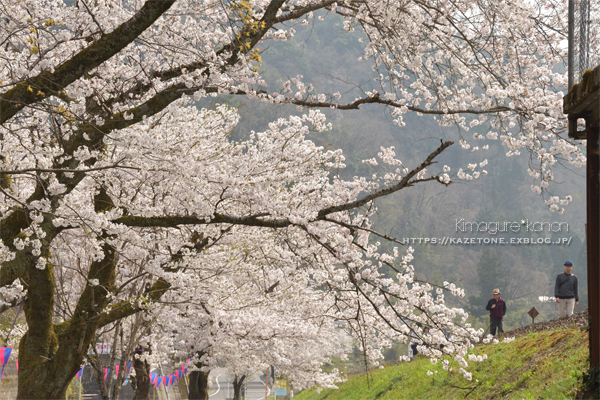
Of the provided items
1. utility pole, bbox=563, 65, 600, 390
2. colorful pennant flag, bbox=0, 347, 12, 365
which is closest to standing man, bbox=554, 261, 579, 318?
utility pole, bbox=563, 65, 600, 390

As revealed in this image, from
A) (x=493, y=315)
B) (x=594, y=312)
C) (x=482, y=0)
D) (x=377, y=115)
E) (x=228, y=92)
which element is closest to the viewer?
(x=594, y=312)

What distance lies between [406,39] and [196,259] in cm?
381

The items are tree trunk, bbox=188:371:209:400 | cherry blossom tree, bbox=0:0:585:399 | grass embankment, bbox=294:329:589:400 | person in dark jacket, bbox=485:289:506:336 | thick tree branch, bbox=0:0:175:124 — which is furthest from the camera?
tree trunk, bbox=188:371:209:400

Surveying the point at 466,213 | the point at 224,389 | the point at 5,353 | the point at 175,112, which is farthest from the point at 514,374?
the point at 466,213

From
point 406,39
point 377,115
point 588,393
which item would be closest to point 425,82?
point 406,39

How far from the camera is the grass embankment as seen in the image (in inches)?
224

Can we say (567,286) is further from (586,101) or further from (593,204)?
(586,101)

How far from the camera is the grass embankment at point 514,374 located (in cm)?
570

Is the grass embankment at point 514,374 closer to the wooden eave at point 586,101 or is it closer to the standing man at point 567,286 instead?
the standing man at point 567,286

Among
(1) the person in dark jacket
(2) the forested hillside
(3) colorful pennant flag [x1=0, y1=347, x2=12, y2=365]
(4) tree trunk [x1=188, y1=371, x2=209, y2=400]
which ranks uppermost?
(2) the forested hillside

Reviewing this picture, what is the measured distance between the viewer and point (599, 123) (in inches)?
141

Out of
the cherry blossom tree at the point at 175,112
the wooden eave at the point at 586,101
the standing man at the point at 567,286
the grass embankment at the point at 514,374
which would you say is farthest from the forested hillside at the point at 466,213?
the wooden eave at the point at 586,101

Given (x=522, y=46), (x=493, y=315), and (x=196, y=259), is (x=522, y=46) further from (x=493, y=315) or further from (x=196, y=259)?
(x=493, y=315)

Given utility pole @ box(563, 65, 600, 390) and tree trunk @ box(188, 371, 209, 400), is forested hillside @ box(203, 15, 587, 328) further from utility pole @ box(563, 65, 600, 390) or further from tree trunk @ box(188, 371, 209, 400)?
utility pole @ box(563, 65, 600, 390)
